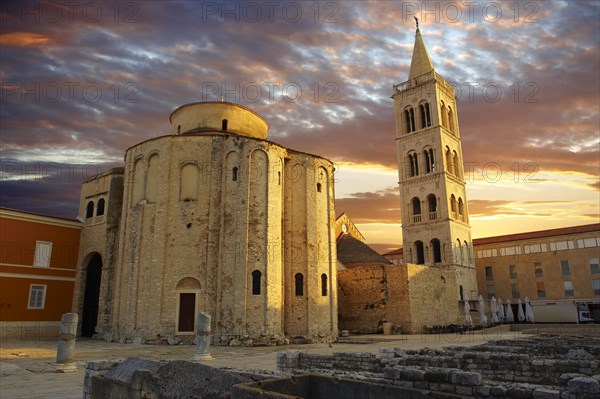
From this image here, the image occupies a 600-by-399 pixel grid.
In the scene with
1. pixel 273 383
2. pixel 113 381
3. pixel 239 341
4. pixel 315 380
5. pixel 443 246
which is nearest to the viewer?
pixel 273 383

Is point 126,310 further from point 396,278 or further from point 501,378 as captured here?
point 501,378

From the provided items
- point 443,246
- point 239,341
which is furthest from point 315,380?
point 443,246

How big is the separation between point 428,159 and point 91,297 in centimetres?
3389

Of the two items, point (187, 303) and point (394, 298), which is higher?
point (394, 298)

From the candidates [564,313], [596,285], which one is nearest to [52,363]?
[564,313]

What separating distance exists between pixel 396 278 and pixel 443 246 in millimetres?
13137

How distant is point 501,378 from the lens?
9055 millimetres

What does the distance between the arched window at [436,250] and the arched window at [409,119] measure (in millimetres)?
12745

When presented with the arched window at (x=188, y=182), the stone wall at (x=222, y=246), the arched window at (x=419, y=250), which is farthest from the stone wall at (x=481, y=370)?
the arched window at (x=419, y=250)

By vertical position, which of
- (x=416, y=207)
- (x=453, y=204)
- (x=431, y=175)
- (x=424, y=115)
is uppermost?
(x=424, y=115)

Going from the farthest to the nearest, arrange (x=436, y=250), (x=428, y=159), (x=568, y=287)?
(x=568, y=287) → (x=428, y=159) → (x=436, y=250)

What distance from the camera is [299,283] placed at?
82.1 ft

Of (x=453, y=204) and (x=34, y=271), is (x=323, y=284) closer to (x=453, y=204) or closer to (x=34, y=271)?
(x=34, y=271)

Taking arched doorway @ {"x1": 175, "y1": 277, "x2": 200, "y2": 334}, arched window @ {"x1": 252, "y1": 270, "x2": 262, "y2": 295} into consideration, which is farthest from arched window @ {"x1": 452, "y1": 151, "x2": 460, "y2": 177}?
arched doorway @ {"x1": 175, "y1": 277, "x2": 200, "y2": 334}
